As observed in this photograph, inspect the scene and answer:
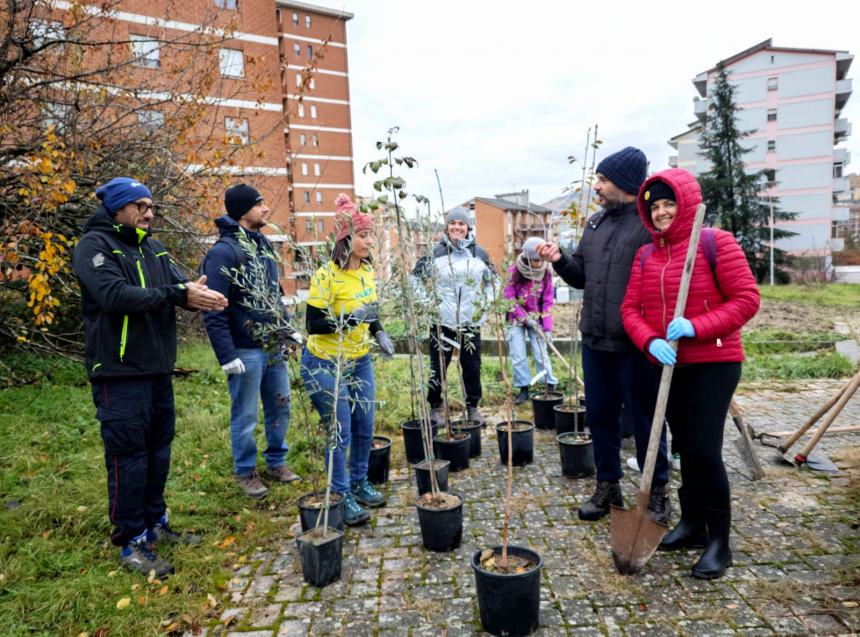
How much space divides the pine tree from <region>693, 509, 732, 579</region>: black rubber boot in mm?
31746

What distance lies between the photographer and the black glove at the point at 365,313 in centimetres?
351

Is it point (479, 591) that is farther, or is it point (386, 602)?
point (386, 602)

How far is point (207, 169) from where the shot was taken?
626 cm

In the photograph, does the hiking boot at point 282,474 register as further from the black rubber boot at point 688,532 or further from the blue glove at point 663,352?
the blue glove at point 663,352

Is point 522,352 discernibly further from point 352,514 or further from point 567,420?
point 352,514

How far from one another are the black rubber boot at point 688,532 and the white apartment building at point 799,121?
143 feet

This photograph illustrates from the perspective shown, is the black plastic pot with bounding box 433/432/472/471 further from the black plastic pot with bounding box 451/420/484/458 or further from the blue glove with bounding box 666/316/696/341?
the blue glove with bounding box 666/316/696/341

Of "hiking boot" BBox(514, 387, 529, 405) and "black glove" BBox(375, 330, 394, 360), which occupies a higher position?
"black glove" BBox(375, 330, 394, 360)

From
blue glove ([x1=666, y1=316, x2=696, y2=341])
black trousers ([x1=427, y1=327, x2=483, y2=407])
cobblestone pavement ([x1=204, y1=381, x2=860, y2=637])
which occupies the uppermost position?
blue glove ([x1=666, y1=316, x2=696, y2=341])

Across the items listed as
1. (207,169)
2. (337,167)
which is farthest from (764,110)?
(207,169)

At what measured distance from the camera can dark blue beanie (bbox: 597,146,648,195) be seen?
11.1ft

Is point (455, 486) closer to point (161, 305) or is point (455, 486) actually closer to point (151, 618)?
point (151, 618)

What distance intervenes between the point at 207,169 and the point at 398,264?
3327 millimetres

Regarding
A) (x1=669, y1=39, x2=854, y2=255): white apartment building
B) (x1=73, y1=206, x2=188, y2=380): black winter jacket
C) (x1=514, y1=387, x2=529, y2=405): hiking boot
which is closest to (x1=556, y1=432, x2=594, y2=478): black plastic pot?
(x1=514, y1=387, x2=529, y2=405): hiking boot
